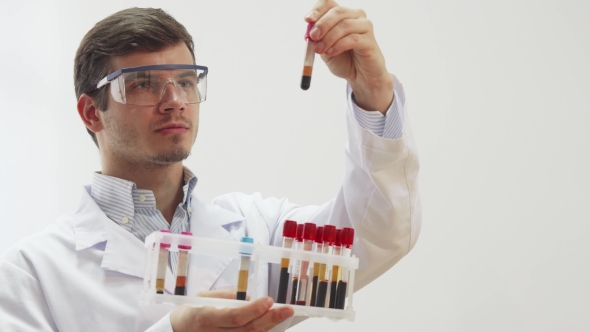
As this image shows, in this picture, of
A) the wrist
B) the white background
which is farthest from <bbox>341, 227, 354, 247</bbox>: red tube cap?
the white background

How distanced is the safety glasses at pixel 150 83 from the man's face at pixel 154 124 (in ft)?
0.05

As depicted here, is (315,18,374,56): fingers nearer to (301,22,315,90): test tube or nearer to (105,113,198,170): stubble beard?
(301,22,315,90): test tube

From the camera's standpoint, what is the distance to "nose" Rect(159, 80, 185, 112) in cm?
151

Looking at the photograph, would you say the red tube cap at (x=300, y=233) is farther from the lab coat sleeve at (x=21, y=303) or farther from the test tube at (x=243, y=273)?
the lab coat sleeve at (x=21, y=303)

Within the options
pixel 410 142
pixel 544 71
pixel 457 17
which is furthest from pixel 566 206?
pixel 410 142

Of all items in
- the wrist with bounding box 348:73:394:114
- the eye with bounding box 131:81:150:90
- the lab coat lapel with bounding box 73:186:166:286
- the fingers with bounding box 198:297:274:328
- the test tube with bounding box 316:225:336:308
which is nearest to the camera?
the fingers with bounding box 198:297:274:328

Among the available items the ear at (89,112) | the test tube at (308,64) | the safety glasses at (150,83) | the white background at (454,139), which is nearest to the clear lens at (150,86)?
the safety glasses at (150,83)

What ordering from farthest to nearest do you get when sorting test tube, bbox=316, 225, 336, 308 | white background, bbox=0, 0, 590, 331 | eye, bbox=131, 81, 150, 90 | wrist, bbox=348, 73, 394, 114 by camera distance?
white background, bbox=0, 0, 590, 331 < eye, bbox=131, 81, 150, 90 < wrist, bbox=348, 73, 394, 114 < test tube, bbox=316, 225, 336, 308

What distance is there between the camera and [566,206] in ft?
6.85

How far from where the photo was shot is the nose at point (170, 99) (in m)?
1.51

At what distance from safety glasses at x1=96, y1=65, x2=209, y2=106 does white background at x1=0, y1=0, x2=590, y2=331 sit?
0.76m

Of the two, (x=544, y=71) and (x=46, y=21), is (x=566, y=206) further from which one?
(x=46, y=21)

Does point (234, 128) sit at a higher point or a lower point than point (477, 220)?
higher

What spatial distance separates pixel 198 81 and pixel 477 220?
1.03 metres
